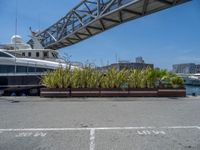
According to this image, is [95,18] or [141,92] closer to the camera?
[141,92]

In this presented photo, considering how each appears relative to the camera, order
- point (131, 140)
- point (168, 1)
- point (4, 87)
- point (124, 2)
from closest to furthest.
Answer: point (131, 140) < point (4, 87) < point (168, 1) < point (124, 2)

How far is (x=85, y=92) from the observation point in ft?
48.8

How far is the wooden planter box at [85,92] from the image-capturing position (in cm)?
1482

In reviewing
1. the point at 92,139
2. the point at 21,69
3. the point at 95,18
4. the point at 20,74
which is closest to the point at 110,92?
the point at 20,74

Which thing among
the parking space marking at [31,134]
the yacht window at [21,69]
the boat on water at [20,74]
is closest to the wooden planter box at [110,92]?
the boat on water at [20,74]

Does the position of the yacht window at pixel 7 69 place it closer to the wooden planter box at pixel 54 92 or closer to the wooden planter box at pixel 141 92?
the wooden planter box at pixel 54 92

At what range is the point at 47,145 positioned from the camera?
5.03m

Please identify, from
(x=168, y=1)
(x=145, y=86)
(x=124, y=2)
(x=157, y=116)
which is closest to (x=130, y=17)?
(x=124, y=2)

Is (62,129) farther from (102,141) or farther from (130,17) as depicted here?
(130,17)

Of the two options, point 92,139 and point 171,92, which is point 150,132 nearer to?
point 92,139

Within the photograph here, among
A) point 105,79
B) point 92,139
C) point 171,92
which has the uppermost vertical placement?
point 105,79

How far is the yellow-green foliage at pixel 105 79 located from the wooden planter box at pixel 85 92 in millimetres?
432

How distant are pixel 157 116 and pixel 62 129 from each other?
12.0 ft

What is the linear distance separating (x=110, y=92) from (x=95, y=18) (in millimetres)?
29051
